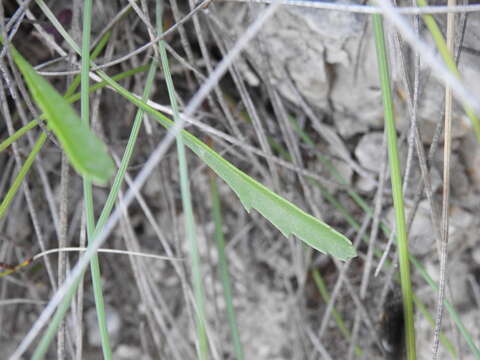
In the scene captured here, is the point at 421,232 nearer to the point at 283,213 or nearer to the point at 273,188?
the point at 273,188

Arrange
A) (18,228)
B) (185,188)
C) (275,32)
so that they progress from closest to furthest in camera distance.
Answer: (185,188), (275,32), (18,228)

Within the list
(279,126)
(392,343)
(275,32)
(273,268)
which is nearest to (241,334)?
(273,268)

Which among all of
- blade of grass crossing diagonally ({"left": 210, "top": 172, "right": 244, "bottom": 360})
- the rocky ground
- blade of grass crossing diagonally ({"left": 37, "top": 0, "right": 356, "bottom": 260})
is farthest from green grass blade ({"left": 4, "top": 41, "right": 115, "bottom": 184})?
blade of grass crossing diagonally ({"left": 210, "top": 172, "right": 244, "bottom": 360})

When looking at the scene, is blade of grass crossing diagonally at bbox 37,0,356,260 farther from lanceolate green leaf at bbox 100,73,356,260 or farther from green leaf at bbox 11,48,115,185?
green leaf at bbox 11,48,115,185

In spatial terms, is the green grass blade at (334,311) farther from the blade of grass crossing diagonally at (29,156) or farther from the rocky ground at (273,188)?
the blade of grass crossing diagonally at (29,156)

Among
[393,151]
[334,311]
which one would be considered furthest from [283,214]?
[334,311]

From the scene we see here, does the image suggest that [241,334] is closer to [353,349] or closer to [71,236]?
[353,349]
